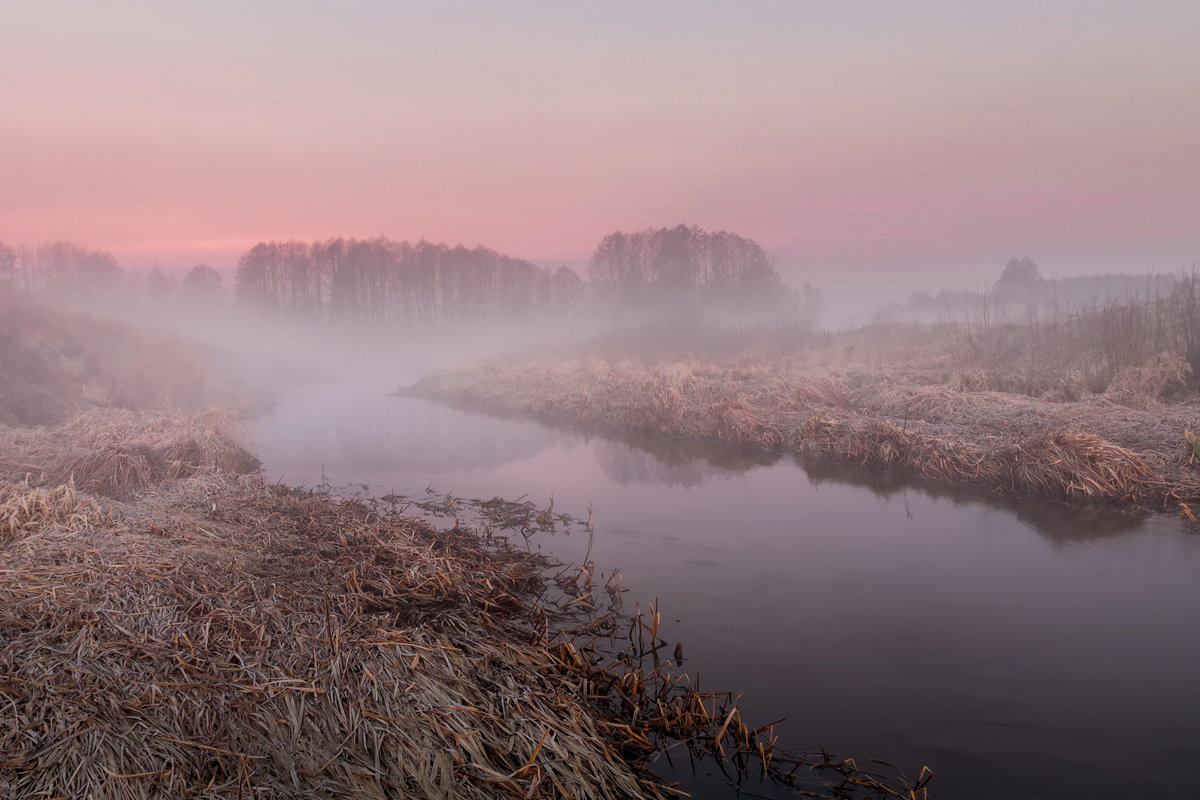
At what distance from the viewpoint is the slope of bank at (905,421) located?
8023 mm

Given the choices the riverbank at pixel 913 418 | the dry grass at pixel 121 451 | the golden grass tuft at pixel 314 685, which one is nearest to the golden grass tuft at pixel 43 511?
the golden grass tuft at pixel 314 685

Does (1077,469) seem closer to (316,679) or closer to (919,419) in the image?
(919,419)

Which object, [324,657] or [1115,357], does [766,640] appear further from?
[1115,357]

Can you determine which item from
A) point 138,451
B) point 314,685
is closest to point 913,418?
point 314,685

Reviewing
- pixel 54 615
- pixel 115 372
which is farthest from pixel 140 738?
pixel 115 372

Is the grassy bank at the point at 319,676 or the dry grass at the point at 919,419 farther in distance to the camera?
the dry grass at the point at 919,419

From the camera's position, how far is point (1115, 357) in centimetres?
1247

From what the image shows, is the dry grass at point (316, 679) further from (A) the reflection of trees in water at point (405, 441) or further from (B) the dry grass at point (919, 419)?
(B) the dry grass at point (919, 419)

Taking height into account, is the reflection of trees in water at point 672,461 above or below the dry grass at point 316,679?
below

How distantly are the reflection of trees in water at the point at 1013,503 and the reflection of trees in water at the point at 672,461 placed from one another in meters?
1.26

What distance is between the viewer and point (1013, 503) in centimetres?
816

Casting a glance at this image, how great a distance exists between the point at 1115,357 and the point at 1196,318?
204 cm

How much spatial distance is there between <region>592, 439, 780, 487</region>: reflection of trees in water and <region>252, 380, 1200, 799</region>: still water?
142mm

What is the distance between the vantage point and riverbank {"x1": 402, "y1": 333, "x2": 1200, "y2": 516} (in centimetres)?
805
